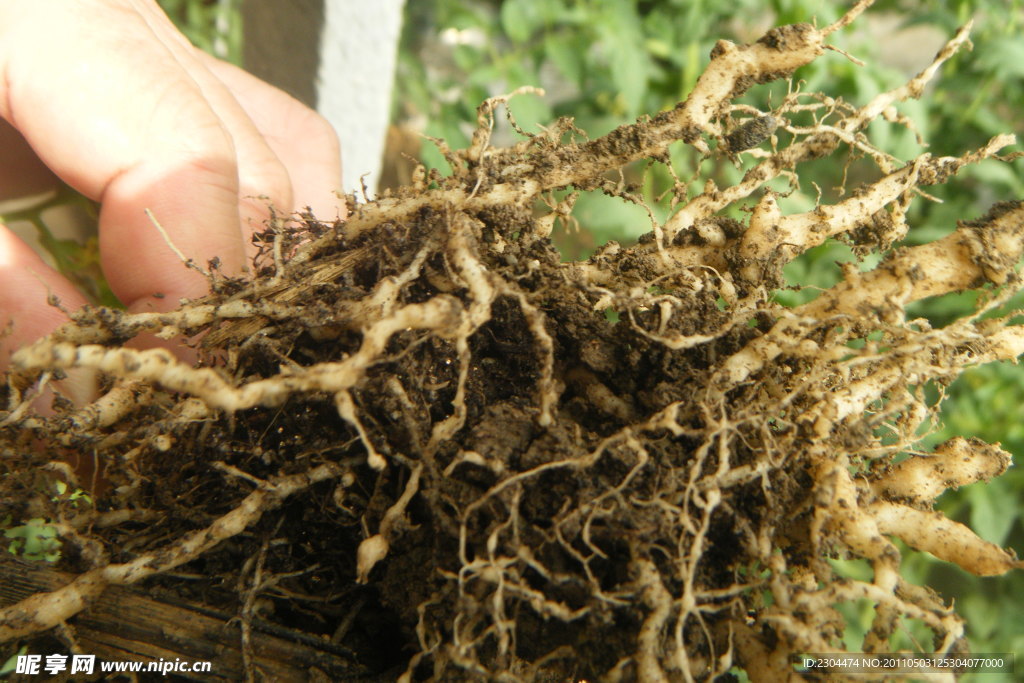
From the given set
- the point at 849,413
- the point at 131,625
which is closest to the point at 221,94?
the point at 131,625

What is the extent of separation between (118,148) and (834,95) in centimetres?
195

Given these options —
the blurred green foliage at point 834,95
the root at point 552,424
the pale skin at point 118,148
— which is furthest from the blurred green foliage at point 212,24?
the root at point 552,424

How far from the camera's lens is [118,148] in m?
1.01

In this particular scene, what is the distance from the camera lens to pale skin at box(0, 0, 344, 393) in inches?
38.8

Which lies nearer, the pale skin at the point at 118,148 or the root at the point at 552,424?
the root at the point at 552,424

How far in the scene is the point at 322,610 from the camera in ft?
2.57

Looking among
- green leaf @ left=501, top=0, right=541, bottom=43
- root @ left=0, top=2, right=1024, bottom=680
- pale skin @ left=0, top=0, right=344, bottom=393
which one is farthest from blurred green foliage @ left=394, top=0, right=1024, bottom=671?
root @ left=0, top=2, right=1024, bottom=680

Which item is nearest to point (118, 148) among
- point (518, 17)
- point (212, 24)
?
point (518, 17)

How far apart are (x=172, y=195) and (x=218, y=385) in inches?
21.2

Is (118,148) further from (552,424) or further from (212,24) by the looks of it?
(212,24)

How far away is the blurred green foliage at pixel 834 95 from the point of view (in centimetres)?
175

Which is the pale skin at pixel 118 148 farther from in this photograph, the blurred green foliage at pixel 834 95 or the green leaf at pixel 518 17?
the green leaf at pixel 518 17

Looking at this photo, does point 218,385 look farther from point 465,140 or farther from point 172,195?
point 465,140

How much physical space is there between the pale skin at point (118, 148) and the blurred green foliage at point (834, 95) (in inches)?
28.4
